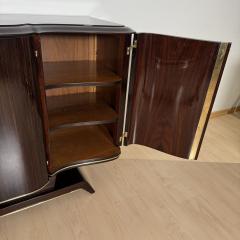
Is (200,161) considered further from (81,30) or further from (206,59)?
(81,30)

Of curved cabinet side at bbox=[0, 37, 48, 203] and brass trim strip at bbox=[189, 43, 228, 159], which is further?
brass trim strip at bbox=[189, 43, 228, 159]

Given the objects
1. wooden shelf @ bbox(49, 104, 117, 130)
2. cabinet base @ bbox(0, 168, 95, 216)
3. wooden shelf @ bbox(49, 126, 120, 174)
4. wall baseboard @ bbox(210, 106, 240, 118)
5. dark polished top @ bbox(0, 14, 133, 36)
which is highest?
dark polished top @ bbox(0, 14, 133, 36)

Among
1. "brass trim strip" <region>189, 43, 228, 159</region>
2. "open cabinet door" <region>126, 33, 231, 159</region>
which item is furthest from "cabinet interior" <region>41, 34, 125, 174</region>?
"brass trim strip" <region>189, 43, 228, 159</region>

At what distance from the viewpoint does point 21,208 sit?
1.11 metres

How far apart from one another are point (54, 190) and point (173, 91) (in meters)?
0.81

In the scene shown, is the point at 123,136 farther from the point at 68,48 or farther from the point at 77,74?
the point at 68,48

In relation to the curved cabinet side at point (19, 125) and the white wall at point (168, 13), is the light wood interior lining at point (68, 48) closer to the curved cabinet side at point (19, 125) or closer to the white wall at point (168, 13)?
the white wall at point (168, 13)

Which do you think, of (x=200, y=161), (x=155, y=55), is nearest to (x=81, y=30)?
(x=155, y=55)

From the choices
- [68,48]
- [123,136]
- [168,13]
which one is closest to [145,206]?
[123,136]

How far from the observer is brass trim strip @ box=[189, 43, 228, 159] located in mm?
864

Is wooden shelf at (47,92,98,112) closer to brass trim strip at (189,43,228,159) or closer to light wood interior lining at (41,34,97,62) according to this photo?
light wood interior lining at (41,34,97,62)

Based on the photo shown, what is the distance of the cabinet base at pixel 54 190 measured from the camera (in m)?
1.08

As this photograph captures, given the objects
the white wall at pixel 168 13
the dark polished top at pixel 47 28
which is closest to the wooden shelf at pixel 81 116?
the dark polished top at pixel 47 28

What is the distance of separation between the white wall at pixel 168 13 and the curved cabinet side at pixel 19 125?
0.53 m
